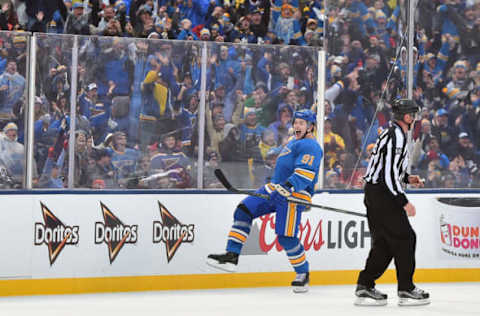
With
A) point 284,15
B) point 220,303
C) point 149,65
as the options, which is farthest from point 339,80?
point 220,303

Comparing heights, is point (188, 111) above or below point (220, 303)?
above

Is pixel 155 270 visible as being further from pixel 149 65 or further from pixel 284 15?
pixel 284 15

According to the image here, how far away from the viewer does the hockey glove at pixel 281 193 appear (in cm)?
607

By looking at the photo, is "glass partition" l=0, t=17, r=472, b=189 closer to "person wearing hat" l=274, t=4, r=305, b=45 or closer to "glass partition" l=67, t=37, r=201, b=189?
"glass partition" l=67, t=37, r=201, b=189

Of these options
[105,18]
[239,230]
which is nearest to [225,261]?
[239,230]

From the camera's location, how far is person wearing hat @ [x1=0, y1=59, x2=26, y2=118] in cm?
716

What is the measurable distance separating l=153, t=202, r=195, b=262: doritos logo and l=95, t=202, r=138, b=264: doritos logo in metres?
0.17

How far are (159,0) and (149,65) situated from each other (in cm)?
158

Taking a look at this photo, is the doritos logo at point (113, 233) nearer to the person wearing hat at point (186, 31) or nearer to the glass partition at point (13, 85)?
the glass partition at point (13, 85)

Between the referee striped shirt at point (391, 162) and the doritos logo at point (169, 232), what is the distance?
1.56m

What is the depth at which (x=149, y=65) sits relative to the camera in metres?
7.69

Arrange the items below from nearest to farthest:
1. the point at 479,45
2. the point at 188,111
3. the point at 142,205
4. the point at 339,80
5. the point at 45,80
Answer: the point at 142,205, the point at 45,80, the point at 188,111, the point at 339,80, the point at 479,45

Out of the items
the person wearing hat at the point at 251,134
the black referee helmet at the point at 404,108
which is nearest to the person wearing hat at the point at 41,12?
the person wearing hat at the point at 251,134

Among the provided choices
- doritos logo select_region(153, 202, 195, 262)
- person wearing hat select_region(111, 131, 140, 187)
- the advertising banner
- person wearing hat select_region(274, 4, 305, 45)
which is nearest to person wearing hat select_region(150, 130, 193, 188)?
person wearing hat select_region(111, 131, 140, 187)
